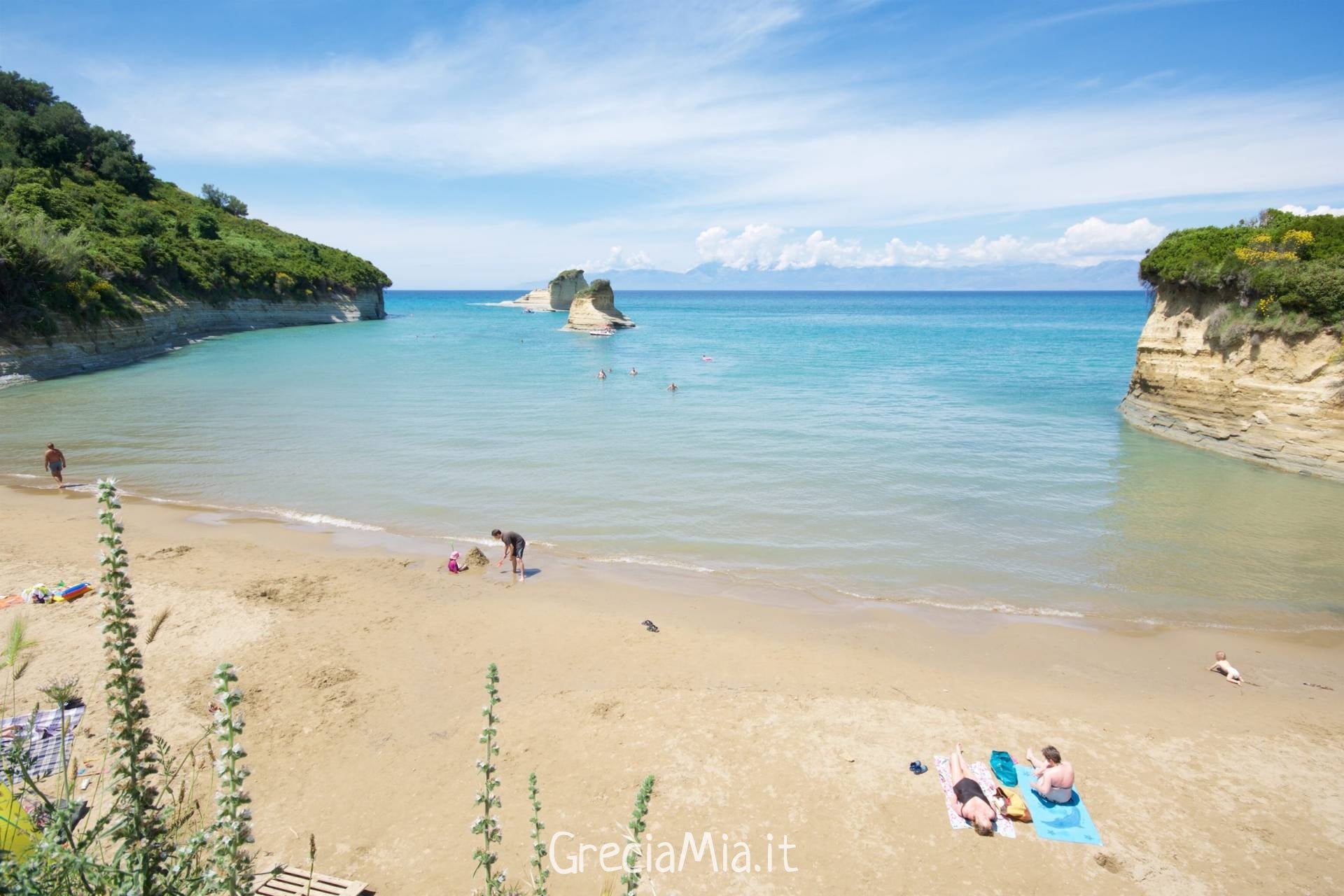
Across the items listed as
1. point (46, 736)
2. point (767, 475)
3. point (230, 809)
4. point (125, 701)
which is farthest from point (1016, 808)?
point (767, 475)

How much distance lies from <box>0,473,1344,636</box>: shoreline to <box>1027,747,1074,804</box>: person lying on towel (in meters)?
4.52

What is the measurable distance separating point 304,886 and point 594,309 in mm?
83242

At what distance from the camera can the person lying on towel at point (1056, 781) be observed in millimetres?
7535

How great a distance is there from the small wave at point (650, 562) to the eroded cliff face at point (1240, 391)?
781 inches

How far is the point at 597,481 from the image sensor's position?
20.0 metres

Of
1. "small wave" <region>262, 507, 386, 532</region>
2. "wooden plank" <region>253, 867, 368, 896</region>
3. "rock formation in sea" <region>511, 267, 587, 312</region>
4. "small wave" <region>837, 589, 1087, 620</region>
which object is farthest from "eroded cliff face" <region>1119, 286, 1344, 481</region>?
"rock formation in sea" <region>511, 267, 587, 312</region>

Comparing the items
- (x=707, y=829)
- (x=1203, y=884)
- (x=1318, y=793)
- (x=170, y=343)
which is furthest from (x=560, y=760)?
(x=170, y=343)

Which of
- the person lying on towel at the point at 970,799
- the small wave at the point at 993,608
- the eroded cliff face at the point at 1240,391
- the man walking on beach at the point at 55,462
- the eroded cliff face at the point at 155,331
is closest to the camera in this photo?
the person lying on towel at the point at 970,799

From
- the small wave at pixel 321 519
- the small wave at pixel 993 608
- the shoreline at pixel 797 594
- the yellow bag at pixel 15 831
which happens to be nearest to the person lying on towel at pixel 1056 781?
the shoreline at pixel 797 594

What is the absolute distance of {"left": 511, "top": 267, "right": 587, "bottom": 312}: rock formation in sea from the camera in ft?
378

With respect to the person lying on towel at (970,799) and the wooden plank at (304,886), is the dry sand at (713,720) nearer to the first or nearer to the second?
the person lying on towel at (970,799)

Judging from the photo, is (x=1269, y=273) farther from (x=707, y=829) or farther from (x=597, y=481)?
(x=707, y=829)

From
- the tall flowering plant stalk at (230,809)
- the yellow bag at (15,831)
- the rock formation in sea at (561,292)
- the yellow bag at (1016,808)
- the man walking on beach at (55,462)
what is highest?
the rock formation in sea at (561,292)

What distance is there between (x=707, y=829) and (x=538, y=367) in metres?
43.3
